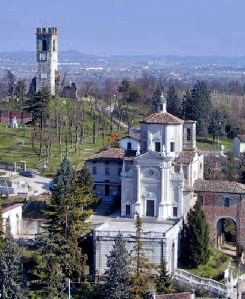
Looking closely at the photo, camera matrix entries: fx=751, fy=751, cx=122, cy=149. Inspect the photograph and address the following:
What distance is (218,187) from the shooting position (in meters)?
45.0

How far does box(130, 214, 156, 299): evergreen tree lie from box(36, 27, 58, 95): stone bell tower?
164ft

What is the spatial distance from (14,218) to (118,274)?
11.2 m

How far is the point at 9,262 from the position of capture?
36.8 m

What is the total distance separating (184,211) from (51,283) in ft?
36.2

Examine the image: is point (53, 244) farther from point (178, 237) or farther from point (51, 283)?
point (178, 237)

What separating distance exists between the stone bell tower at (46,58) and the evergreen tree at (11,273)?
50.3m

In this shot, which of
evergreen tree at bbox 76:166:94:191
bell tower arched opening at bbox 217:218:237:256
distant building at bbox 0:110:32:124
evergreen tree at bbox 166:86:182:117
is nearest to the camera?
bell tower arched opening at bbox 217:218:237:256

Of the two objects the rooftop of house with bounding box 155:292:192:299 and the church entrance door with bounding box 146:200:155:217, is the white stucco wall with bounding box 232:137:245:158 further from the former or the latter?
the rooftop of house with bounding box 155:292:192:299

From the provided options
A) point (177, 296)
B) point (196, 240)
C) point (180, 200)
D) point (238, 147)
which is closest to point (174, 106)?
point (238, 147)

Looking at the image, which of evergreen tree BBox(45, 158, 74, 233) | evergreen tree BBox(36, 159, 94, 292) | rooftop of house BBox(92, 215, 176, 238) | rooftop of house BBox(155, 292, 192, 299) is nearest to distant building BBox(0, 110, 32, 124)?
rooftop of house BBox(92, 215, 176, 238)

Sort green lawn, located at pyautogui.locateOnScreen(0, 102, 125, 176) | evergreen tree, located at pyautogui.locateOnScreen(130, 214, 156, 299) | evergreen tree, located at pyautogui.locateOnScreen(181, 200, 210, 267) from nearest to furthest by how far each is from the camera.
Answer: evergreen tree, located at pyautogui.locateOnScreen(130, 214, 156, 299)
evergreen tree, located at pyautogui.locateOnScreen(181, 200, 210, 267)
green lawn, located at pyautogui.locateOnScreen(0, 102, 125, 176)

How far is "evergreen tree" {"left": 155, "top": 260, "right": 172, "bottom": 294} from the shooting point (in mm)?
37250

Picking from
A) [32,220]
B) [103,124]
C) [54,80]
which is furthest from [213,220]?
[54,80]

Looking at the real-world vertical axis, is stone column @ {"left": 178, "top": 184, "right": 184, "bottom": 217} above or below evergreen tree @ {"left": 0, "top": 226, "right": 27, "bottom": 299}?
above
